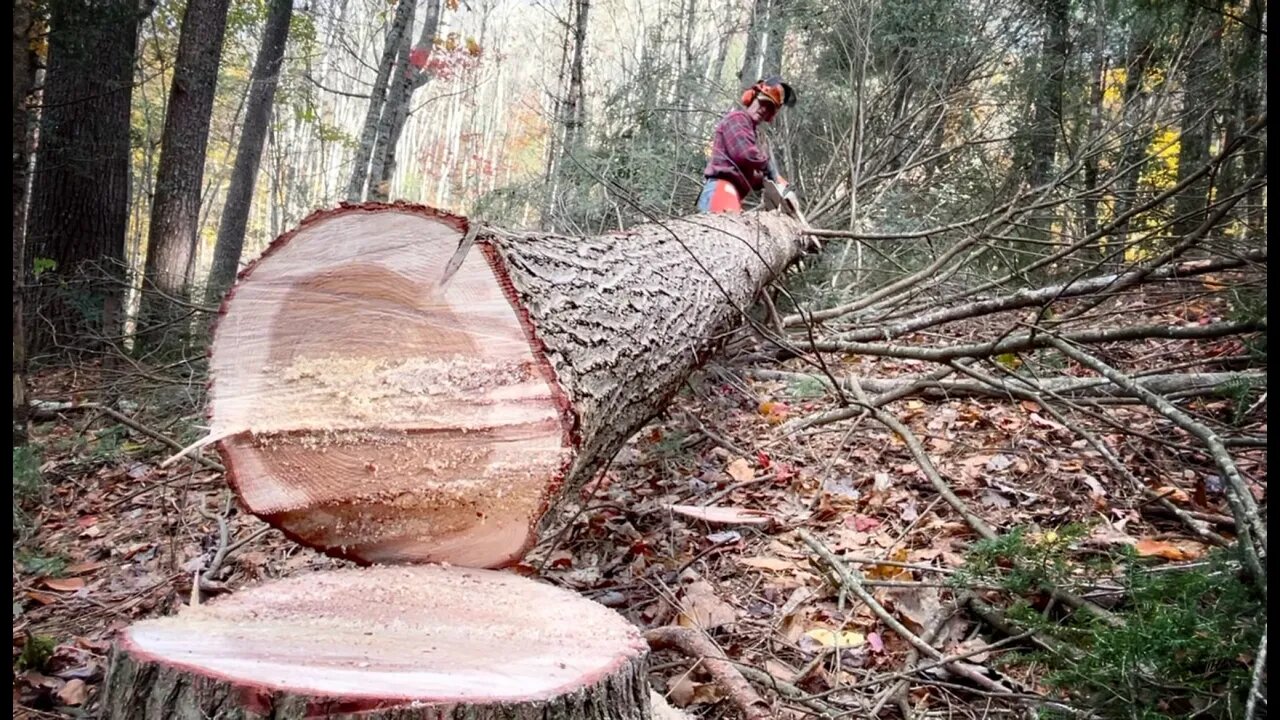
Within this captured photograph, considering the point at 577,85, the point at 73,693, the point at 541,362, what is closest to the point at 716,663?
the point at 541,362

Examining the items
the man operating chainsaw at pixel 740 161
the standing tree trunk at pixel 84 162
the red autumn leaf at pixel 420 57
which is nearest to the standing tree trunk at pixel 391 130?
the red autumn leaf at pixel 420 57

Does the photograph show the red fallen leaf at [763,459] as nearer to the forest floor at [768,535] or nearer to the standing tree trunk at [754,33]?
the forest floor at [768,535]

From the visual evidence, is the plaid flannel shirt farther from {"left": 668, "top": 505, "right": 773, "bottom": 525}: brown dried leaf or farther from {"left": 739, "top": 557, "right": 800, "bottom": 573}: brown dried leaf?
Answer: {"left": 739, "top": 557, "right": 800, "bottom": 573}: brown dried leaf

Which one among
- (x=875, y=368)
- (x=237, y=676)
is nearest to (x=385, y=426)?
(x=237, y=676)

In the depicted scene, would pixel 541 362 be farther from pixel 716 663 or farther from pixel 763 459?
pixel 763 459

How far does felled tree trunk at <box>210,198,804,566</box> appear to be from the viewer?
1.60m

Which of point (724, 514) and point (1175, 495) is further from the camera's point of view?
point (724, 514)

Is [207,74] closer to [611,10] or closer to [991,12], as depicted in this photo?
[611,10]

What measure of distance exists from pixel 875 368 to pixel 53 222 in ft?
20.0

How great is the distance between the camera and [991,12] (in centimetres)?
675

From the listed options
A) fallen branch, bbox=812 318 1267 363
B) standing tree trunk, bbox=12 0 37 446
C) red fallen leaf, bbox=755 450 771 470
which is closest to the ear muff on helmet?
fallen branch, bbox=812 318 1267 363

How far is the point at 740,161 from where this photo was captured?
529 cm

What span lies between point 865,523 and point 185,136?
19.9 feet

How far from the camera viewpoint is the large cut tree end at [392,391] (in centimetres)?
160
